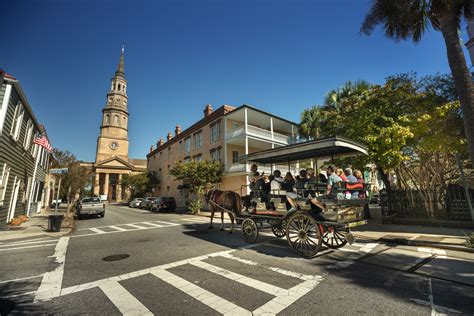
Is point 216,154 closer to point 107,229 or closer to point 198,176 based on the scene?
point 198,176

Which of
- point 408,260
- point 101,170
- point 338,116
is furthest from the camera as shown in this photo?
point 101,170

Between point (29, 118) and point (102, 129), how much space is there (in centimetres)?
5780

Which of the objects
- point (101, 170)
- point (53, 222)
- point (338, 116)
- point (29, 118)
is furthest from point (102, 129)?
point (338, 116)

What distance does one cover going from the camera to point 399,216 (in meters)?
12.5

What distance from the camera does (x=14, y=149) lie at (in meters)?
13.1

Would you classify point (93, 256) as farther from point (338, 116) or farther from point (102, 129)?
point (102, 129)

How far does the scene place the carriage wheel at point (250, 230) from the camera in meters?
7.93

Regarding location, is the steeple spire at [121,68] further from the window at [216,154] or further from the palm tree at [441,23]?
the palm tree at [441,23]

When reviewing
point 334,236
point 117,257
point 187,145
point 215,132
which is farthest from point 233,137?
point 117,257

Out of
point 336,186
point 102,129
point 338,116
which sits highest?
point 102,129

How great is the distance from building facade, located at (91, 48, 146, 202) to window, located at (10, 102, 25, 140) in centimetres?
4951

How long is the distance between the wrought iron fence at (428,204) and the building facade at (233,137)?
11105 mm

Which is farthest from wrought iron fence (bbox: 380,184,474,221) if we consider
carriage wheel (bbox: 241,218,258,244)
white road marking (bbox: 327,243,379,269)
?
carriage wheel (bbox: 241,218,258,244)

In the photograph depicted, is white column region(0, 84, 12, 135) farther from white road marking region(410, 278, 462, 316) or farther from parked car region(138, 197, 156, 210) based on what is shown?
parked car region(138, 197, 156, 210)
